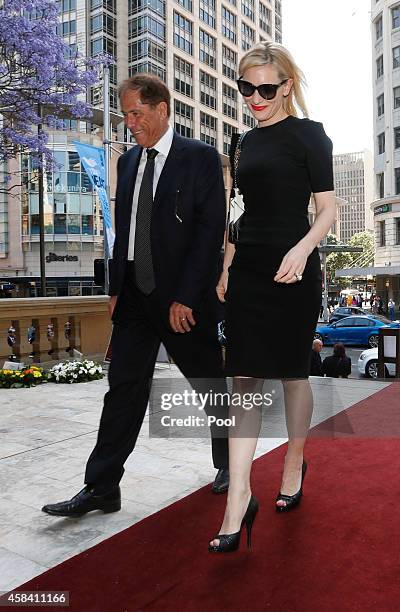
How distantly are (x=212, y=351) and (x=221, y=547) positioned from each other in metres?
0.92

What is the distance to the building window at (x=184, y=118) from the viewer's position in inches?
2226

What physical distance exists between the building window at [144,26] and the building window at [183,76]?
121 inches

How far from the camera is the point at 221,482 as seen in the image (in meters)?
2.89

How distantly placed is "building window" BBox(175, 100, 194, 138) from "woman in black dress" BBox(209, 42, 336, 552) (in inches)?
2183

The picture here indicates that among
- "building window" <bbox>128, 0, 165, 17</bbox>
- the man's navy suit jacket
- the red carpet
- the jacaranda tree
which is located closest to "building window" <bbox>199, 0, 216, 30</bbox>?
"building window" <bbox>128, 0, 165, 17</bbox>

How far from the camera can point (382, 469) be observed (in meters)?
3.20

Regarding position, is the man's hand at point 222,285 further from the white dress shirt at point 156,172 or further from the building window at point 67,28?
the building window at point 67,28

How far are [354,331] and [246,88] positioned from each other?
20533mm

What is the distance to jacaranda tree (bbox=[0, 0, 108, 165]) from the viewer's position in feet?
42.7

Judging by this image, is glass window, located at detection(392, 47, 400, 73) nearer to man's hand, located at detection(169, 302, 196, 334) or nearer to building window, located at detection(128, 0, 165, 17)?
building window, located at detection(128, 0, 165, 17)

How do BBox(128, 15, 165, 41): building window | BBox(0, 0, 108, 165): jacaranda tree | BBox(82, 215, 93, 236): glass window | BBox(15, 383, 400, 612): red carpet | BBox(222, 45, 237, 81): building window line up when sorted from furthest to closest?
BBox(222, 45, 237, 81): building window, BBox(128, 15, 165, 41): building window, BBox(82, 215, 93, 236): glass window, BBox(0, 0, 108, 165): jacaranda tree, BBox(15, 383, 400, 612): red carpet

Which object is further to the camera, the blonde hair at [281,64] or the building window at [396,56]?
the building window at [396,56]

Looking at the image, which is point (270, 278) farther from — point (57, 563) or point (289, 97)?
point (57, 563)

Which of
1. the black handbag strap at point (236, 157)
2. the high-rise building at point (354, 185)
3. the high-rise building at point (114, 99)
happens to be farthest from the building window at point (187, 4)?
the high-rise building at point (354, 185)
